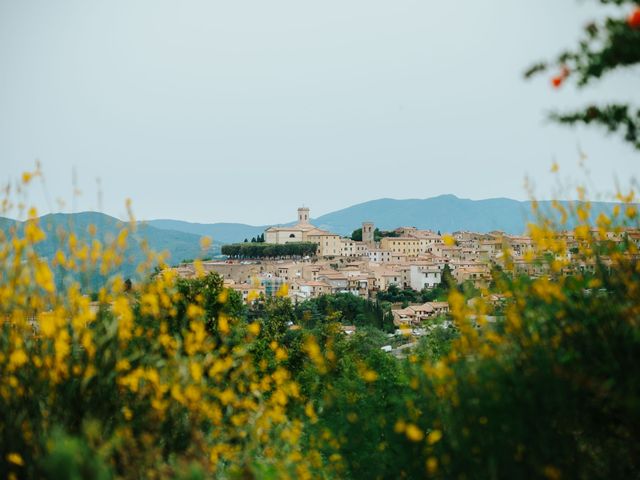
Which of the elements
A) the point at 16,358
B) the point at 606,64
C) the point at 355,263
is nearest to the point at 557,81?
the point at 606,64

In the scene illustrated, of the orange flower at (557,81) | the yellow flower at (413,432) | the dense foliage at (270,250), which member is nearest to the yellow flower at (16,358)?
the yellow flower at (413,432)

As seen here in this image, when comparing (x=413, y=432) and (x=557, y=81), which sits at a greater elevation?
(x=557, y=81)

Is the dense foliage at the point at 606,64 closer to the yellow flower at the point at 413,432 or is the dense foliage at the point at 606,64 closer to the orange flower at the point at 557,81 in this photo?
the orange flower at the point at 557,81

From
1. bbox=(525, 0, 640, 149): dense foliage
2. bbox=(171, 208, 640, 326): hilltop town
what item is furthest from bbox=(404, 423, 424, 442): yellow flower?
bbox=(171, 208, 640, 326): hilltop town

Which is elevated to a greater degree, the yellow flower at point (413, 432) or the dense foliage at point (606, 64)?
the dense foliage at point (606, 64)

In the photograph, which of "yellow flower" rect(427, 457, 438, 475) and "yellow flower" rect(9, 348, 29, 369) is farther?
"yellow flower" rect(9, 348, 29, 369)

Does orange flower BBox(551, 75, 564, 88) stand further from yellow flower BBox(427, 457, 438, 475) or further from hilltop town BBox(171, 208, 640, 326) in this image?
hilltop town BBox(171, 208, 640, 326)

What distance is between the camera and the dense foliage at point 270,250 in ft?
322

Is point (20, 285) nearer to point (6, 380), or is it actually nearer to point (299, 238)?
point (6, 380)

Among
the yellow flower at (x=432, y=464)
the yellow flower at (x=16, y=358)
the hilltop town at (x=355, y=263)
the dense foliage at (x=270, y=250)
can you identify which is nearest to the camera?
the yellow flower at (x=432, y=464)

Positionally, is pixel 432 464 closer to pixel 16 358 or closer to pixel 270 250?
pixel 16 358

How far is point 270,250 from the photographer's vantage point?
319 ft

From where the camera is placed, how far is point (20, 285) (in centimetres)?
390

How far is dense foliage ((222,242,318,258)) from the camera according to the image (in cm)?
9812
